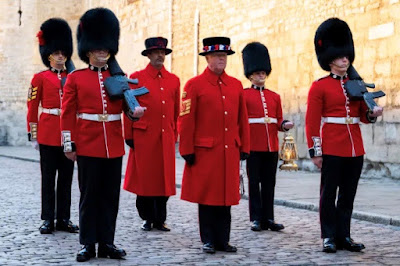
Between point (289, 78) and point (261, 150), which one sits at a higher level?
point (289, 78)

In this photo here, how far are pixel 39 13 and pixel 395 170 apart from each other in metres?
21.2

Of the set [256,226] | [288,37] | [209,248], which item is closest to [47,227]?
[209,248]

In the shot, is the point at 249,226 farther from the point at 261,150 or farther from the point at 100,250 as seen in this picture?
the point at 100,250

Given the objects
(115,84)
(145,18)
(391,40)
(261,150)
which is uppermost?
(145,18)

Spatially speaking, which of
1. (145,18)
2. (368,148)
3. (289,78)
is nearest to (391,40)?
(368,148)

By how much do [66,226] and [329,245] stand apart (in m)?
2.41

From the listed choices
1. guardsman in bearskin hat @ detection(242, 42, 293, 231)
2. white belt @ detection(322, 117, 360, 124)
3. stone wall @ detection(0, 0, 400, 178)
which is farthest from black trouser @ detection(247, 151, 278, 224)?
stone wall @ detection(0, 0, 400, 178)

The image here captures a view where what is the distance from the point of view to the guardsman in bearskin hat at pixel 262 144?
7.87 metres

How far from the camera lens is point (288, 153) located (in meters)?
13.8

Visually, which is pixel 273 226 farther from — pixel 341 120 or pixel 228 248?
pixel 341 120

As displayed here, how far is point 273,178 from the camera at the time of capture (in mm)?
7996

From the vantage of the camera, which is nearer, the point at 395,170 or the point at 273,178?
the point at 273,178

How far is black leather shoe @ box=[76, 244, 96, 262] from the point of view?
6.03m

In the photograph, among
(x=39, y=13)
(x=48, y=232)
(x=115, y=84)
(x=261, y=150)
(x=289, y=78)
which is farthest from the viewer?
(x=39, y=13)
